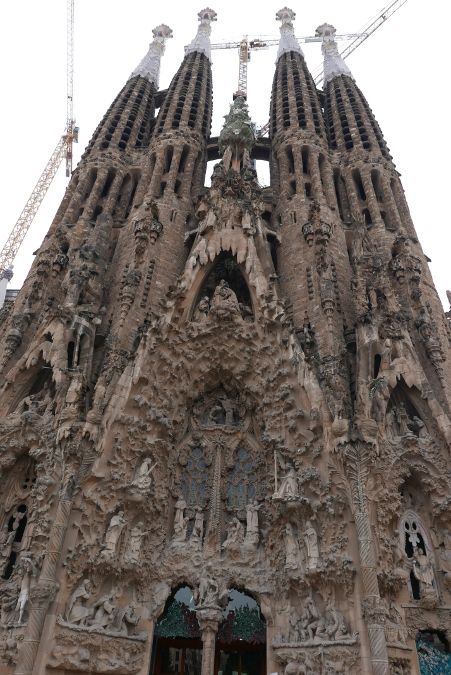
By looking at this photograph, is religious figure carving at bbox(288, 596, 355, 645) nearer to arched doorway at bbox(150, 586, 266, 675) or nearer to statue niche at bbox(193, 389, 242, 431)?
arched doorway at bbox(150, 586, 266, 675)

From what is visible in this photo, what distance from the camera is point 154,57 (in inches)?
1183

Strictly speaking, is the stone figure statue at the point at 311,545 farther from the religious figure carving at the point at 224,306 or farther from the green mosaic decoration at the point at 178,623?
the religious figure carving at the point at 224,306

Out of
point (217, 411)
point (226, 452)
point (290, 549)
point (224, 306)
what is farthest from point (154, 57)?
point (290, 549)

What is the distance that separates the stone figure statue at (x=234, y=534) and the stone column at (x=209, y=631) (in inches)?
56.0

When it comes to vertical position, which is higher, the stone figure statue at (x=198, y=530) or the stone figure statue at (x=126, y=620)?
the stone figure statue at (x=198, y=530)

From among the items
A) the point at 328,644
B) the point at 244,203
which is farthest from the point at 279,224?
the point at 328,644

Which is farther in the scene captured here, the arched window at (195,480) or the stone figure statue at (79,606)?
the arched window at (195,480)

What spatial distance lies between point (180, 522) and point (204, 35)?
31184mm

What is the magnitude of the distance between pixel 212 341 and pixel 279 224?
24.7 feet

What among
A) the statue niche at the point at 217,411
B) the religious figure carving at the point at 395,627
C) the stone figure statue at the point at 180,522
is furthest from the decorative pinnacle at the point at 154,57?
the religious figure carving at the point at 395,627

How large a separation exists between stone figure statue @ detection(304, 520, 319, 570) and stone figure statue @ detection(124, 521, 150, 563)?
3.55m

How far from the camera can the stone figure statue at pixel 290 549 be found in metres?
10.7

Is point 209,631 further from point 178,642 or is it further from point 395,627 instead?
point 395,627

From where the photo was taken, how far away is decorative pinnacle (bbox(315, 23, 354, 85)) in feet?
90.0
